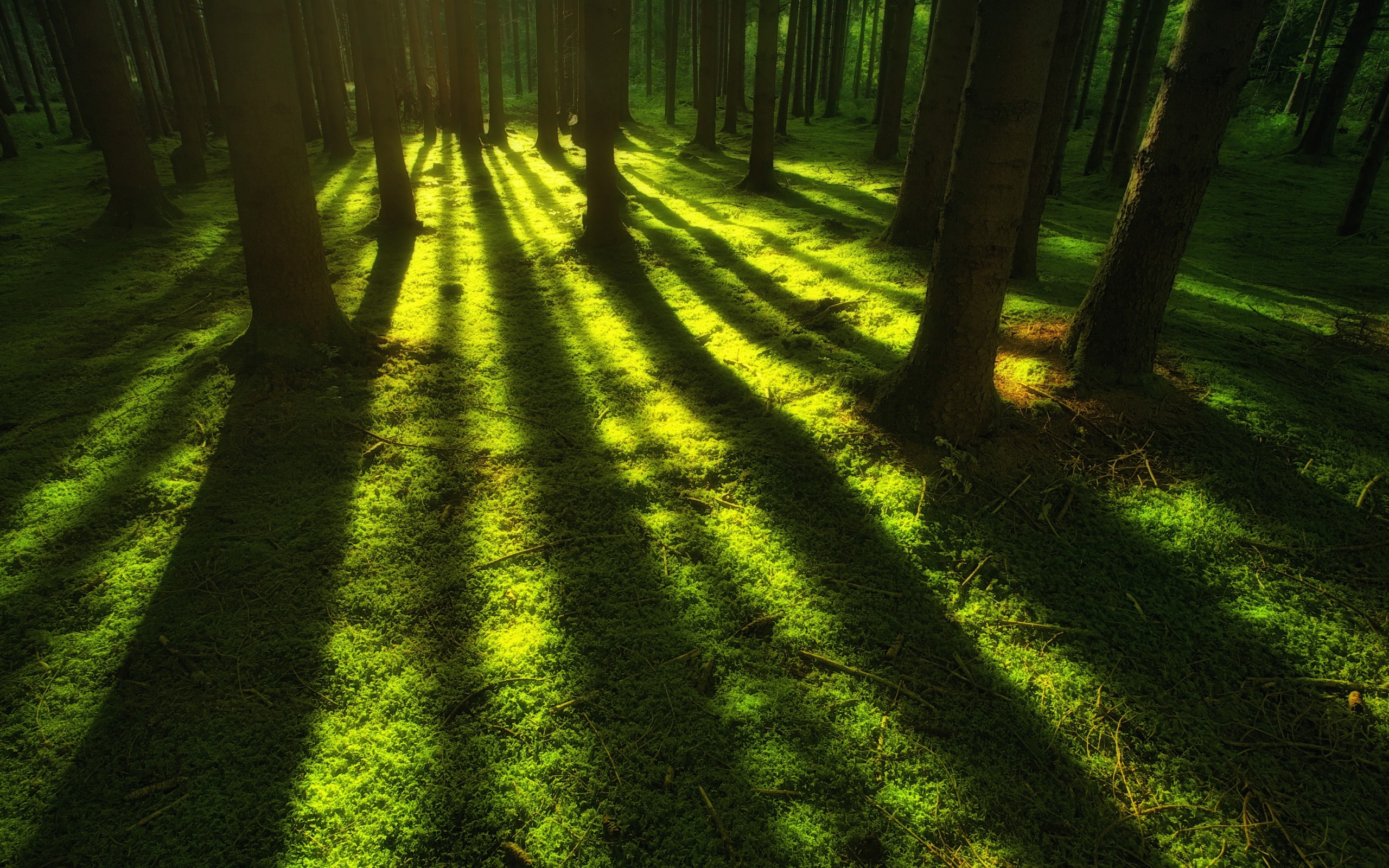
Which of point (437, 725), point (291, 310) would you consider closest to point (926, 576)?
point (437, 725)

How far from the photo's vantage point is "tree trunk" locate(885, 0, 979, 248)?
6.44 m

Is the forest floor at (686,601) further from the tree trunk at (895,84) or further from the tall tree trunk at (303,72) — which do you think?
the tall tree trunk at (303,72)

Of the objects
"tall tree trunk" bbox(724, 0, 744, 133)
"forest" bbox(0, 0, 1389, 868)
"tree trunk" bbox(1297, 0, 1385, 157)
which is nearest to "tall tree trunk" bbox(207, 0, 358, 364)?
"forest" bbox(0, 0, 1389, 868)

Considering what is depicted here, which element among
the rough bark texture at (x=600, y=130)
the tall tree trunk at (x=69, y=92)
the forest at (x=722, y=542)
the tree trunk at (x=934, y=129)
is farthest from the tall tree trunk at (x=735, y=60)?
the tall tree trunk at (x=69, y=92)

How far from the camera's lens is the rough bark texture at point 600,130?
701cm

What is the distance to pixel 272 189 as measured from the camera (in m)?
3.99

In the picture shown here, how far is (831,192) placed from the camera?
1024cm

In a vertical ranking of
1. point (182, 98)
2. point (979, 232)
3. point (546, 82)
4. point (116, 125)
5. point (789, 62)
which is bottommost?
point (979, 232)

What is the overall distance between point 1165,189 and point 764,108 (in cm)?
782

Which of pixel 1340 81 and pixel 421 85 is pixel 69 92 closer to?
pixel 421 85

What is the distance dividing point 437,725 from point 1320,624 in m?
3.44

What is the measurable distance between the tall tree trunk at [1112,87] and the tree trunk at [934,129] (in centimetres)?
787

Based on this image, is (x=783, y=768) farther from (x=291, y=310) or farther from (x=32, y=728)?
(x=291, y=310)

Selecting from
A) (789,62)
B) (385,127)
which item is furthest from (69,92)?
(789,62)
